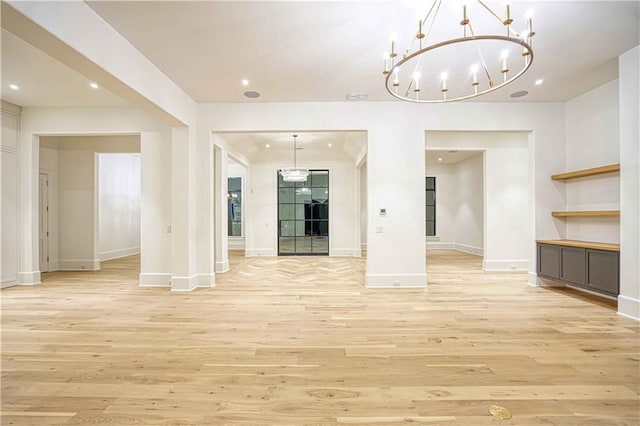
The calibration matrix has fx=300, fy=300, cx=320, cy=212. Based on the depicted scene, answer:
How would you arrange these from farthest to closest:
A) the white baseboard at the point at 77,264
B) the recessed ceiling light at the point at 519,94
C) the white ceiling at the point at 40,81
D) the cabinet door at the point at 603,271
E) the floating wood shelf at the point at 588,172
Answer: the white baseboard at the point at 77,264, the recessed ceiling light at the point at 519,94, the floating wood shelf at the point at 588,172, the cabinet door at the point at 603,271, the white ceiling at the point at 40,81

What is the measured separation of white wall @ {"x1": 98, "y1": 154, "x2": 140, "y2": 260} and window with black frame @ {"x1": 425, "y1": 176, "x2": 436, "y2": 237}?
10479 mm

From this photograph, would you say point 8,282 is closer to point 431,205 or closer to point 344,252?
point 344,252

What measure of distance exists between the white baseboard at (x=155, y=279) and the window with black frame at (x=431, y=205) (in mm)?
9034

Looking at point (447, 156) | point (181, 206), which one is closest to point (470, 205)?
point (447, 156)

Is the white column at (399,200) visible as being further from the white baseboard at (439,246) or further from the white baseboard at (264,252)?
the white baseboard at (439,246)

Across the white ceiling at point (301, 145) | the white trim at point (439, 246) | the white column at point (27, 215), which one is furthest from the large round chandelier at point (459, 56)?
the white trim at point (439, 246)

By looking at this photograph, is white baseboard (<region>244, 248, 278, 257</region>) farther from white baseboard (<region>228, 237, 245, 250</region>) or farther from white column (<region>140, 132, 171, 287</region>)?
white column (<region>140, 132, 171, 287</region>)

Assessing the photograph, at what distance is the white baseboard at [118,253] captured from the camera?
28.9ft

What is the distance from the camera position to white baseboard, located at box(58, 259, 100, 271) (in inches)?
287

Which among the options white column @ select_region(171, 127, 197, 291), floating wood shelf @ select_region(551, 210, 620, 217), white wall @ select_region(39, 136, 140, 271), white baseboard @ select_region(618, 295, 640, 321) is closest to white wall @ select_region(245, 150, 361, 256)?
white wall @ select_region(39, 136, 140, 271)

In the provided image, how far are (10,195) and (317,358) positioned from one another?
6717 millimetres

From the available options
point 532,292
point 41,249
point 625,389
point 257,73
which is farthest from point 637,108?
point 41,249

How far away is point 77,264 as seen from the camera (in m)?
7.31

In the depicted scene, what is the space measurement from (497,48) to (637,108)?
1893mm
